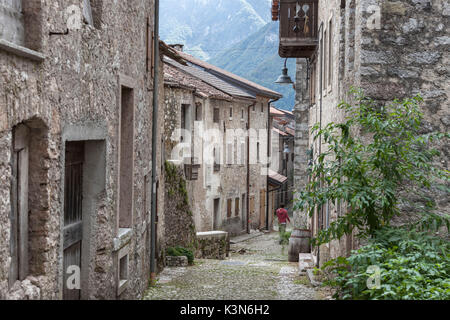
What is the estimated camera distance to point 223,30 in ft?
486

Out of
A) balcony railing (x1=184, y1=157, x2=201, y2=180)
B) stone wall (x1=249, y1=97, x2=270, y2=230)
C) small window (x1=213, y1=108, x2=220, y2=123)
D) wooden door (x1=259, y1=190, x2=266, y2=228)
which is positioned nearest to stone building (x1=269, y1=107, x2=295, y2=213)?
stone wall (x1=249, y1=97, x2=270, y2=230)

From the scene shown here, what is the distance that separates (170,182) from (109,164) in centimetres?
857

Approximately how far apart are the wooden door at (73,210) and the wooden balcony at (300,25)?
864 cm

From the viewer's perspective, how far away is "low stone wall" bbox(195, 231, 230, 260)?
16.4 m

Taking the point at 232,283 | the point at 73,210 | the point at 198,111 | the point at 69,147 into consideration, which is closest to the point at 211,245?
the point at 198,111

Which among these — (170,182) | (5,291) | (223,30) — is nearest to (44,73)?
(5,291)

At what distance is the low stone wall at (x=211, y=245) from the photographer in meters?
16.4

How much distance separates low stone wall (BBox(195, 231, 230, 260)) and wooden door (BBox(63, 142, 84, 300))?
1019 centimetres

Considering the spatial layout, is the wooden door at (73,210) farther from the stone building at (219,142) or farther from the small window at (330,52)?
the stone building at (219,142)

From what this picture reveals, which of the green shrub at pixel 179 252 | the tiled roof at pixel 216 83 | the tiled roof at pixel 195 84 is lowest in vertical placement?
the green shrub at pixel 179 252

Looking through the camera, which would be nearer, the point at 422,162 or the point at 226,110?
the point at 422,162

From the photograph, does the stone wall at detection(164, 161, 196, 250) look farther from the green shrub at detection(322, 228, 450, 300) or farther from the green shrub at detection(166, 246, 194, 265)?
the green shrub at detection(322, 228, 450, 300)

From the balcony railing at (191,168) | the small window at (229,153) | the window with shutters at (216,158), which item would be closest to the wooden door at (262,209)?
the small window at (229,153)

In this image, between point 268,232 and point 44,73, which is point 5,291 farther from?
point 268,232
